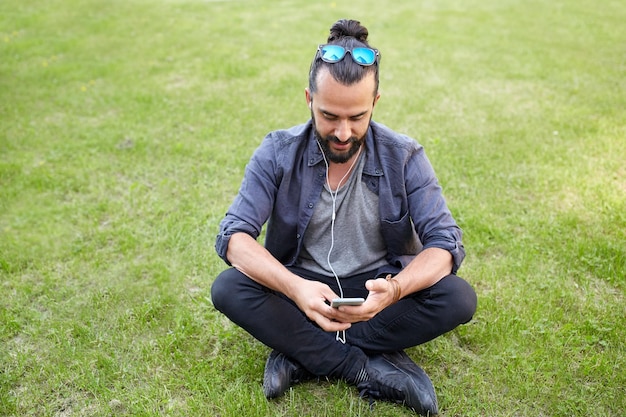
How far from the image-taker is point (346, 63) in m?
2.86

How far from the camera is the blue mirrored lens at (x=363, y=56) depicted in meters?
2.87

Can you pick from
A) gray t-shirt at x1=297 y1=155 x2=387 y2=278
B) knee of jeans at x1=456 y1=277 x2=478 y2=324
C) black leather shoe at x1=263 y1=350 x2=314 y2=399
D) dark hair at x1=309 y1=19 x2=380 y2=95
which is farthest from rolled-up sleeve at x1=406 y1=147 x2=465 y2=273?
black leather shoe at x1=263 y1=350 x2=314 y2=399

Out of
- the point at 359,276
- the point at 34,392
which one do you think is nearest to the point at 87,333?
the point at 34,392

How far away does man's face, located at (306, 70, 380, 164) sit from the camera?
113 inches

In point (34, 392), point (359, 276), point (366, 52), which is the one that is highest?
point (366, 52)

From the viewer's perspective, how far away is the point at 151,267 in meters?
4.15

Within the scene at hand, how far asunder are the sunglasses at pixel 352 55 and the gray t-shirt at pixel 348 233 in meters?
0.56

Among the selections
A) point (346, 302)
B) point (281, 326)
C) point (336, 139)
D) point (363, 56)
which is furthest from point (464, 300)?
point (363, 56)

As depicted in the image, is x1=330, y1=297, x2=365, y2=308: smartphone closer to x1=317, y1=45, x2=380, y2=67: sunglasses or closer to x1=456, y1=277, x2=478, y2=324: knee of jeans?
x1=456, y1=277, x2=478, y2=324: knee of jeans

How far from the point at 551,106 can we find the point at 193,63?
16.0 ft

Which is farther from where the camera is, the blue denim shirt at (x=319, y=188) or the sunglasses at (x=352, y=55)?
the blue denim shirt at (x=319, y=188)

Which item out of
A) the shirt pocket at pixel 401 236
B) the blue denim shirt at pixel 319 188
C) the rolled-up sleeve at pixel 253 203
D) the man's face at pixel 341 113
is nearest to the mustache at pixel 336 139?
the man's face at pixel 341 113

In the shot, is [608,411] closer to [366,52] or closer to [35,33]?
[366,52]

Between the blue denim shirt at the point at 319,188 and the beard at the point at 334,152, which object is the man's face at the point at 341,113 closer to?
the beard at the point at 334,152
